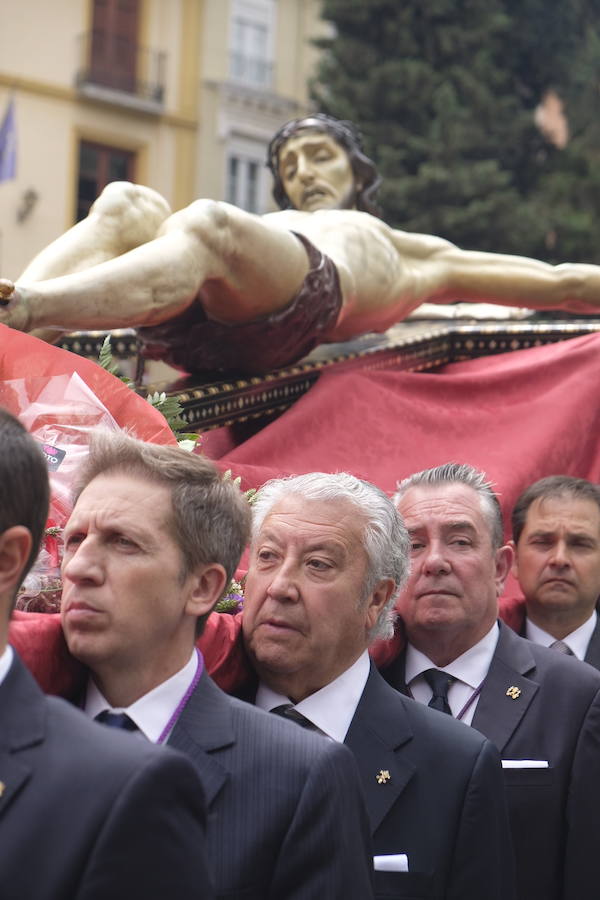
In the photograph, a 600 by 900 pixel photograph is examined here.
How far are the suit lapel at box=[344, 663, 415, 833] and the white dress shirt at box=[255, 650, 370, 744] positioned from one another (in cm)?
1

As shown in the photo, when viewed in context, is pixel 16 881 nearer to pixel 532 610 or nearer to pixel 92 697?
pixel 92 697

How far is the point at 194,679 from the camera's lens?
2.03 m

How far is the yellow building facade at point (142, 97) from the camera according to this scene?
18.6 metres

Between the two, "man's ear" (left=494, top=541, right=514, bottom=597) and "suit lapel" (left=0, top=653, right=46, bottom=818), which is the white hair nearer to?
"man's ear" (left=494, top=541, right=514, bottom=597)

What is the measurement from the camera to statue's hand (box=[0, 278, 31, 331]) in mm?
3180

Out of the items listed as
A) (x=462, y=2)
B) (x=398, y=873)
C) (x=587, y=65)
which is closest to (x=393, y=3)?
(x=462, y=2)

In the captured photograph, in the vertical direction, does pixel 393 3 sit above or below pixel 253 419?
above

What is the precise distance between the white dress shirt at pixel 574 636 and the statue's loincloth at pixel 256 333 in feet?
3.56

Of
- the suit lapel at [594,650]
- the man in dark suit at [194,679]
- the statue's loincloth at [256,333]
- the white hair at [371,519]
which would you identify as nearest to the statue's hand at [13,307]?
the statue's loincloth at [256,333]

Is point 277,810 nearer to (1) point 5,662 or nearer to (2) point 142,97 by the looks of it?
(1) point 5,662

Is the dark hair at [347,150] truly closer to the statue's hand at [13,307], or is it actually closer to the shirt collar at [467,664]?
the statue's hand at [13,307]

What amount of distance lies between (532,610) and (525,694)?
657 mm

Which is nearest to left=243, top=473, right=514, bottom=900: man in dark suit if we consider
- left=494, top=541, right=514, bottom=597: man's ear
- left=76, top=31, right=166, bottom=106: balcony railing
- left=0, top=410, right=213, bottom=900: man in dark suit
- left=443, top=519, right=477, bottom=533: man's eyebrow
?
left=443, top=519, right=477, bottom=533: man's eyebrow

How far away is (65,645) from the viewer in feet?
6.75
